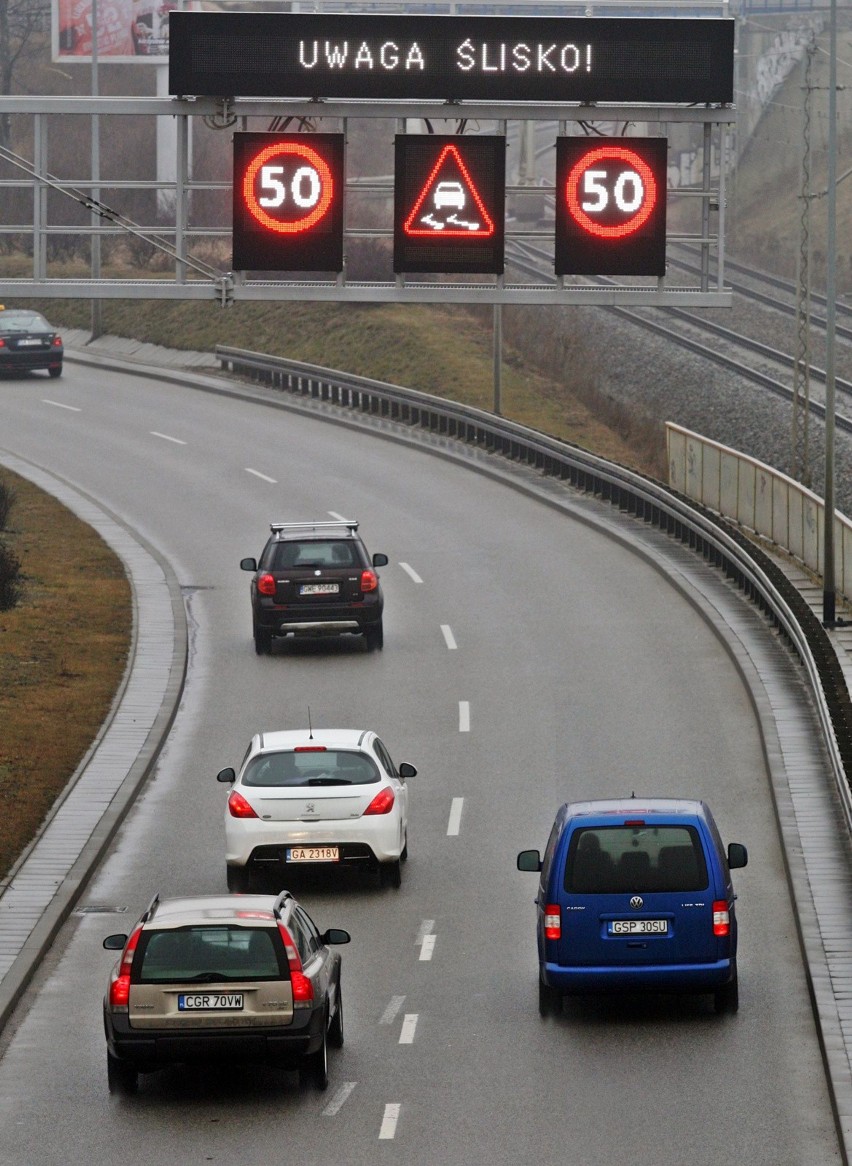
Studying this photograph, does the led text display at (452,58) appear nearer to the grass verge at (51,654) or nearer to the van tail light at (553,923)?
the grass verge at (51,654)

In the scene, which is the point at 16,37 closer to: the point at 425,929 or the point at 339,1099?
the point at 425,929

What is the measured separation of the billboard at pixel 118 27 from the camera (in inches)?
2685

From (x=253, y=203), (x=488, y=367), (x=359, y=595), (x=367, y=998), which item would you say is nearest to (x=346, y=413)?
(x=488, y=367)

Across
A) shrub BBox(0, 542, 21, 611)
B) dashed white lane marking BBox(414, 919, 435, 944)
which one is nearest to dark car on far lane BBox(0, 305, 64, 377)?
shrub BBox(0, 542, 21, 611)

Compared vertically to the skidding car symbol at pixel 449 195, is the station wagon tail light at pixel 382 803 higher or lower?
lower

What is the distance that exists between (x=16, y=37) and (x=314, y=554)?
82.0 metres

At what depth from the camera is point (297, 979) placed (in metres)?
14.3

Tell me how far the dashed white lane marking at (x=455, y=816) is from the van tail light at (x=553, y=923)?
22.3ft

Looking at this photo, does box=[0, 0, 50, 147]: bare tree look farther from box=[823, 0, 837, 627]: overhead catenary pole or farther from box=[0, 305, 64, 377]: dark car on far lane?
box=[823, 0, 837, 627]: overhead catenary pole

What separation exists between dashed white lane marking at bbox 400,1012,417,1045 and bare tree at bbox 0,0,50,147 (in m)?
60.4

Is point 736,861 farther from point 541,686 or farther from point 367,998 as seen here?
point 541,686

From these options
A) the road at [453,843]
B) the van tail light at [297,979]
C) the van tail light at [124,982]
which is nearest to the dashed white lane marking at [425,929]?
the road at [453,843]

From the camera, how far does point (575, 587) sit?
3747cm

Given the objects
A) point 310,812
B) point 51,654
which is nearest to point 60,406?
point 51,654
